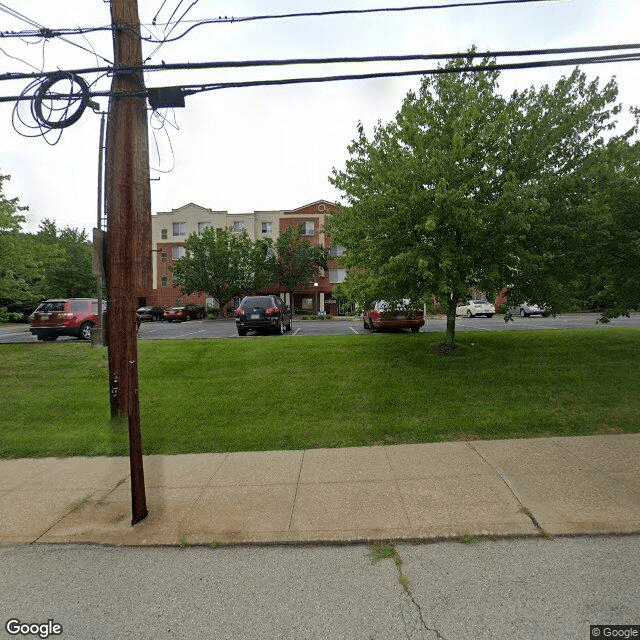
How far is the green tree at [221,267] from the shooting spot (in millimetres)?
34094

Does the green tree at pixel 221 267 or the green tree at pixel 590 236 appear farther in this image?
the green tree at pixel 221 267

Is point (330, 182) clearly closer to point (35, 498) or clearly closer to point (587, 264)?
point (587, 264)

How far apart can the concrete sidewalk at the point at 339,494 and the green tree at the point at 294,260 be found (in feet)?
105

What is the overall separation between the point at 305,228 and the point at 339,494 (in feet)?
129

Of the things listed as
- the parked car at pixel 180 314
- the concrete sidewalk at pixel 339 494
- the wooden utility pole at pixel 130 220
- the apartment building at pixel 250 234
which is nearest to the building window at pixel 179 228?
the apartment building at pixel 250 234

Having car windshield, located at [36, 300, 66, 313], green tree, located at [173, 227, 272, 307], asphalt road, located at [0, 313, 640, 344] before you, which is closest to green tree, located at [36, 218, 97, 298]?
green tree, located at [173, 227, 272, 307]

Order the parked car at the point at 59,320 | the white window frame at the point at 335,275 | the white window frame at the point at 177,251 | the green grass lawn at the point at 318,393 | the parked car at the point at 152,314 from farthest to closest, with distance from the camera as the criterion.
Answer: the white window frame at the point at 177,251
the white window frame at the point at 335,275
the parked car at the point at 152,314
the parked car at the point at 59,320
the green grass lawn at the point at 318,393

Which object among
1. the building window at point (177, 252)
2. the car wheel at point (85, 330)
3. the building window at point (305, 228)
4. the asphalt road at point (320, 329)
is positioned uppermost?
the building window at point (305, 228)

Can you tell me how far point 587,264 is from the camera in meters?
9.26

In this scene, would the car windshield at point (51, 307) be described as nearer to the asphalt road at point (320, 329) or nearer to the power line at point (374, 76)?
the asphalt road at point (320, 329)

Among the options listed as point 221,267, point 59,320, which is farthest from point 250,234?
point 59,320

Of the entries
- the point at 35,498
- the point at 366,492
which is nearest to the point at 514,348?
the point at 366,492

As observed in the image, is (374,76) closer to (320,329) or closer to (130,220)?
(130,220)

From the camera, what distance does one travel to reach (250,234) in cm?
4322
